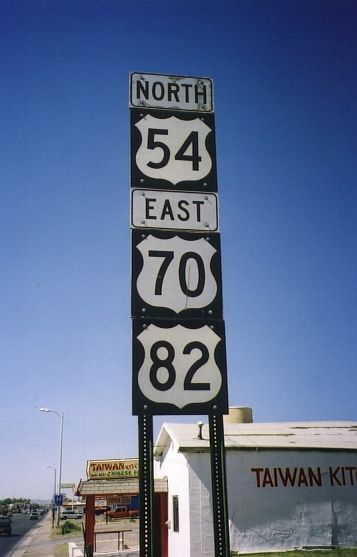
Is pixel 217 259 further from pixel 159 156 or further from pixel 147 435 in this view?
pixel 147 435

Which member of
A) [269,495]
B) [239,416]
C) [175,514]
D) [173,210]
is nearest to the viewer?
[173,210]

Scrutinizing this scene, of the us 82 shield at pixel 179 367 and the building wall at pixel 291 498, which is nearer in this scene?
the us 82 shield at pixel 179 367

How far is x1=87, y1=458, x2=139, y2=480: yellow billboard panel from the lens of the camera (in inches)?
1101

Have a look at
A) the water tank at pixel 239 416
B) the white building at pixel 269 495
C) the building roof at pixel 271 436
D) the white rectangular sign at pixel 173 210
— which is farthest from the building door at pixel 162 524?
the white rectangular sign at pixel 173 210

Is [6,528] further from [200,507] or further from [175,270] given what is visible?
[175,270]

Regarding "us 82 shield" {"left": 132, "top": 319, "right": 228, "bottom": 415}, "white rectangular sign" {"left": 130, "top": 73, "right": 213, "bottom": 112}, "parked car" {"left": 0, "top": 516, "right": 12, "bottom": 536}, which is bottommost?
"parked car" {"left": 0, "top": 516, "right": 12, "bottom": 536}

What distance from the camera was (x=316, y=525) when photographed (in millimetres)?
16453

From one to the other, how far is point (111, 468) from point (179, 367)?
28.0 meters

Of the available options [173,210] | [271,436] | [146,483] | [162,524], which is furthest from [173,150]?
[162,524]

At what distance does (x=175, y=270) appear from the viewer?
3062 millimetres

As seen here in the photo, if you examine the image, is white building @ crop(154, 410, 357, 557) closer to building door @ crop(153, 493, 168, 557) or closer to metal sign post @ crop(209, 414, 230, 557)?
building door @ crop(153, 493, 168, 557)

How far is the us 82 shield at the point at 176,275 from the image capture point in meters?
2.98

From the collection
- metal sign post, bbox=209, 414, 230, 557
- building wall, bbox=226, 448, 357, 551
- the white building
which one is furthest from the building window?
metal sign post, bbox=209, 414, 230, 557

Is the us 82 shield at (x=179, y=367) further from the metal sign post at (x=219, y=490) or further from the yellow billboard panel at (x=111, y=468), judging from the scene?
the yellow billboard panel at (x=111, y=468)
